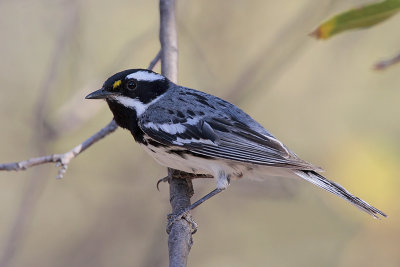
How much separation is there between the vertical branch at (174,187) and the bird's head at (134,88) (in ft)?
0.55

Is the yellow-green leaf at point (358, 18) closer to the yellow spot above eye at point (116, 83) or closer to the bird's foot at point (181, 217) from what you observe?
the bird's foot at point (181, 217)

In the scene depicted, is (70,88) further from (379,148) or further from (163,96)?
(379,148)

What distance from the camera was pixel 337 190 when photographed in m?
3.90

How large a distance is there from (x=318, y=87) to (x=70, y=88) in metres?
3.11

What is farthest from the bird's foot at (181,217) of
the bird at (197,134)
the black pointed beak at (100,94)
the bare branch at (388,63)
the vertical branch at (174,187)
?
the bare branch at (388,63)

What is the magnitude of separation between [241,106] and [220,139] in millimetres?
2265

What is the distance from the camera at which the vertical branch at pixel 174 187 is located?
2.95 metres

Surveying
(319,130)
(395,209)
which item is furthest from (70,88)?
(395,209)

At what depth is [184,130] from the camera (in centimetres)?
405

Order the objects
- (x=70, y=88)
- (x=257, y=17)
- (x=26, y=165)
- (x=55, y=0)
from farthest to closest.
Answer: (x=257, y=17)
(x=55, y=0)
(x=70, y=88)
(x=26, y=165)

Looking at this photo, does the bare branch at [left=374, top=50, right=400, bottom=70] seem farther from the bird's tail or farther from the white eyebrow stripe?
the white eyebrow stripe

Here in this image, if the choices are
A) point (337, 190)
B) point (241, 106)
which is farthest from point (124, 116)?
point (241, 106)

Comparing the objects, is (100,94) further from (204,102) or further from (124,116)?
(204,102)

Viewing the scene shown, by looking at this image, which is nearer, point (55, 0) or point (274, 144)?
point (274, 144)
